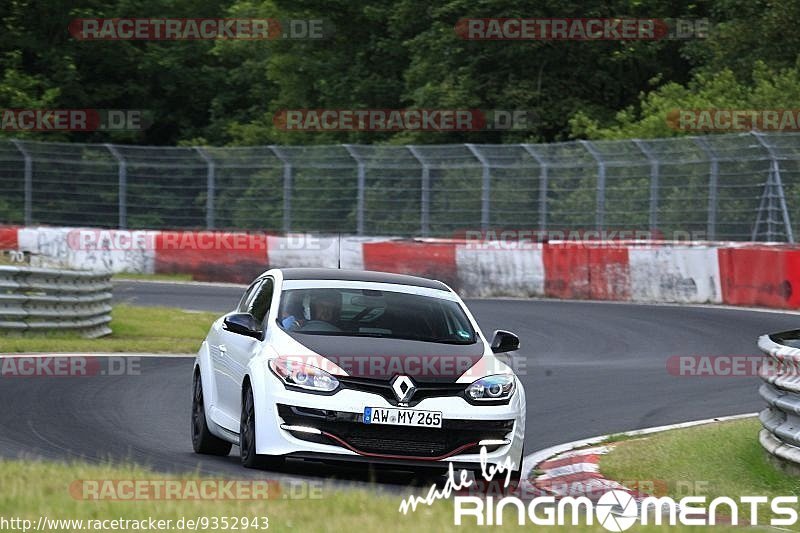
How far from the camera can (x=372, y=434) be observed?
9.09 metres

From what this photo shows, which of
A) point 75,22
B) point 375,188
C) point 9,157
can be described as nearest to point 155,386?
point 375,188

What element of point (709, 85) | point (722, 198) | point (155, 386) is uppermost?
point (709, 85)

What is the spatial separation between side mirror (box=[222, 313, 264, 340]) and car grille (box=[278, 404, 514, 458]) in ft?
3.10

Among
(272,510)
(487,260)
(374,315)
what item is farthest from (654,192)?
(272,510)

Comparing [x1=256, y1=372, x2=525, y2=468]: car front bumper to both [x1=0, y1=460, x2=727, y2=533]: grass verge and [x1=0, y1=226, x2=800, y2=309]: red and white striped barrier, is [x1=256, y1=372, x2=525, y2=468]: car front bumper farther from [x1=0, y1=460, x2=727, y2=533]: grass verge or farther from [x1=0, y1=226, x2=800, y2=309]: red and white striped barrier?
[x1=0, y1=226, x2=800, y2=309]: red and white striped barrier

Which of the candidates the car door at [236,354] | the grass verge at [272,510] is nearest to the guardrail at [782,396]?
the grass verge at [272,510]

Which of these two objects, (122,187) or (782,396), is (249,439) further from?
(122,187)

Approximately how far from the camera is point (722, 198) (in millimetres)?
26484

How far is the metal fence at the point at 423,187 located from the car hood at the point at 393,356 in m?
16.8

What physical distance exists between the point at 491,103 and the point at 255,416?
33.5m

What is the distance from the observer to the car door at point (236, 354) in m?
10.0

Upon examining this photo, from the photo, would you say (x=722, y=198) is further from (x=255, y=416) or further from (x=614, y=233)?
(x=255, y=416)

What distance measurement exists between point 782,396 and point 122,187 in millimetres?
25904

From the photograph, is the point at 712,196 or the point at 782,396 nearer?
the point at 782,396
